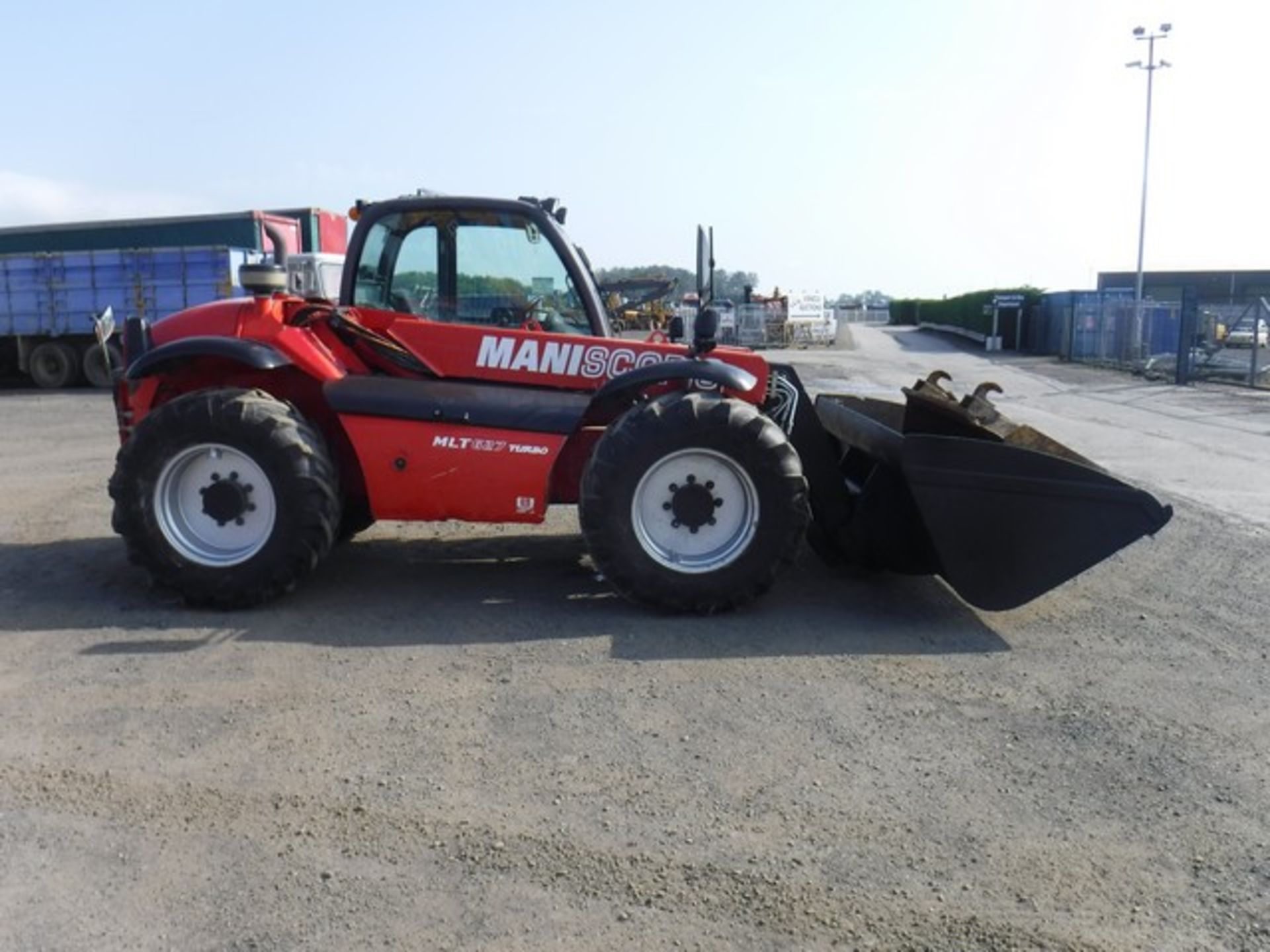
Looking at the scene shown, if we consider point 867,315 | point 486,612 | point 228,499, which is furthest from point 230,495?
point 867,315

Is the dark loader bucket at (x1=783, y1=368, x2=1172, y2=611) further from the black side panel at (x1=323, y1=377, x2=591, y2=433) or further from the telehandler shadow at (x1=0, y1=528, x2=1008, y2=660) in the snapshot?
the black side panel at (x1=323, y1=377, x2=591, y2=433)

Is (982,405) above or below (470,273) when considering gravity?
below

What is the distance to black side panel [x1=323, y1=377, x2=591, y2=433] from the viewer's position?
6.02 metres

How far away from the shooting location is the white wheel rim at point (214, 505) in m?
6.04

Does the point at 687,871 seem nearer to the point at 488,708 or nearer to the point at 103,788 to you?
the point at 488,708

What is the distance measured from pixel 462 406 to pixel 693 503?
1359 millimetres

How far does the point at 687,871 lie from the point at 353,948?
40.1 inches

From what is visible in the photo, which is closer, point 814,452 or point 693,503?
point 693,503

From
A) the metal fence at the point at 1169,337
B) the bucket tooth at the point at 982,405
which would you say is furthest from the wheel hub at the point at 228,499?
the metal fence at the point at 1169,337

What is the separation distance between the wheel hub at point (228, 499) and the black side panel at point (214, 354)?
63 centimetres

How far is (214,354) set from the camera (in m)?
6.06

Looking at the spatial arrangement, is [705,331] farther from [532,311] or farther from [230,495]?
[230,495]

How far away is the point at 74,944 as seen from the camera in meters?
3.09

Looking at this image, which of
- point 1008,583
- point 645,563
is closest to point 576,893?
point 645,563
